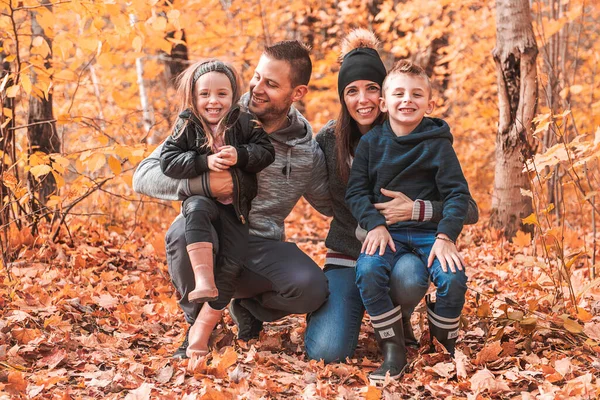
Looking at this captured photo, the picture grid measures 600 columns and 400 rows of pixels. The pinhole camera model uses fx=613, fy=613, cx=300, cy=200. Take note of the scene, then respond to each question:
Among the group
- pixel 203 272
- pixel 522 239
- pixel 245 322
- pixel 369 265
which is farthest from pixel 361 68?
pixel 522 239

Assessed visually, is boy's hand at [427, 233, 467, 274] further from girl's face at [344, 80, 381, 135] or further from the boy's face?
girl's face at [344, 80, 381, 135]

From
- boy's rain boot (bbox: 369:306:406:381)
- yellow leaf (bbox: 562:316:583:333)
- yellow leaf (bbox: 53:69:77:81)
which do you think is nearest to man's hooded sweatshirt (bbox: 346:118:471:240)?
boy's rain boot (bbox: 369:306:406:381)

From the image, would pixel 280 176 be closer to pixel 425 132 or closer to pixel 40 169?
pixel 425 132

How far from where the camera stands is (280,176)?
328 centimetres

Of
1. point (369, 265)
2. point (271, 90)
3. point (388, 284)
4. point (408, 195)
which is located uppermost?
point (271, 90)

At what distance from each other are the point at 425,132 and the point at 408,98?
0.59ft

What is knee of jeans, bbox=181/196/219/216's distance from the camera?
9.27ft

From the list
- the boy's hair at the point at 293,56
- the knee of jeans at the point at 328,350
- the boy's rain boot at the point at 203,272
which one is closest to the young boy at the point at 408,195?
the knee of jeans at the point at 328,350

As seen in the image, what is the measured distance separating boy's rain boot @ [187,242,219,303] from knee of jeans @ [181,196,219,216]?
0.17 m

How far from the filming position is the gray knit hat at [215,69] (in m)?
2.99

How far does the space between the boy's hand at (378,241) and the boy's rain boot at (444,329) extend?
0.36m

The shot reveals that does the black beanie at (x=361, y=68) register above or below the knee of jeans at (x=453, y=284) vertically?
above

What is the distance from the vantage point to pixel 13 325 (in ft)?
9.49

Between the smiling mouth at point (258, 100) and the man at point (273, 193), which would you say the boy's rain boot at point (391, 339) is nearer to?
the man at point (273, 193)
